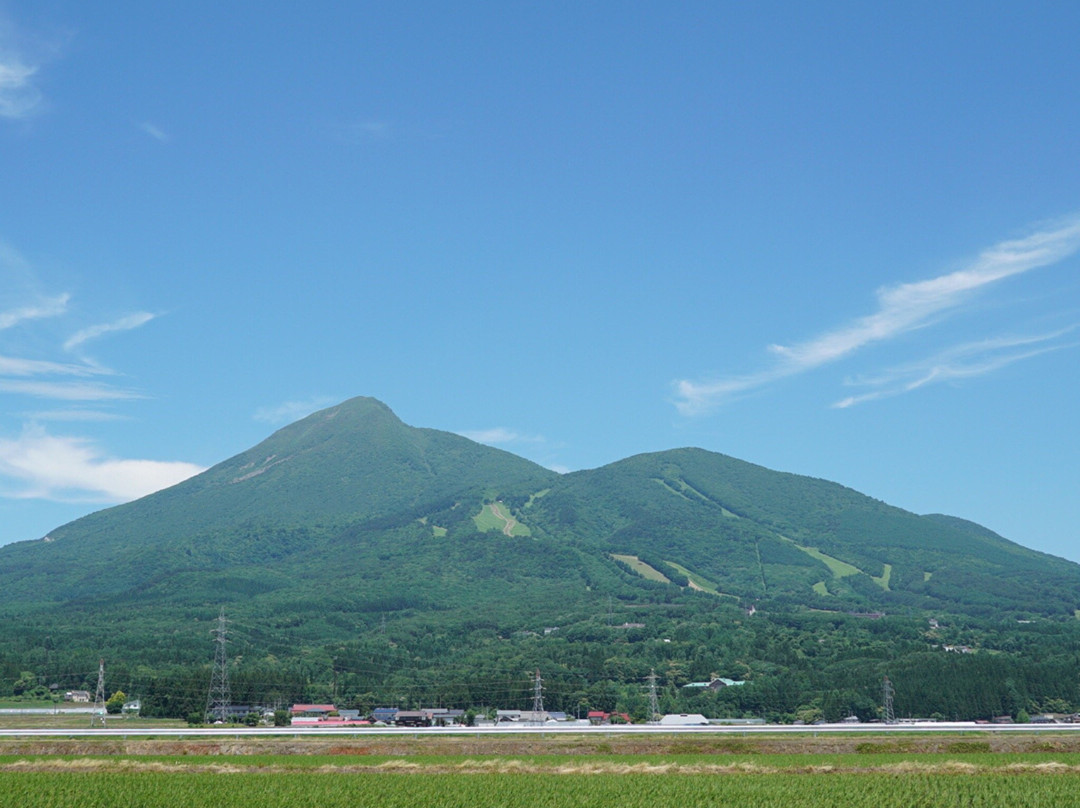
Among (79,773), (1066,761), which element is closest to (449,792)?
(79,773)

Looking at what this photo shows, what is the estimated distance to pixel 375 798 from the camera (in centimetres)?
3291

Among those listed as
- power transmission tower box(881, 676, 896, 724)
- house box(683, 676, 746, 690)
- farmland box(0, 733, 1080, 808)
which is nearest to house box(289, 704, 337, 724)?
farmland box(0, 733, 1080, 808)

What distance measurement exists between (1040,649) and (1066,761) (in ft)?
505

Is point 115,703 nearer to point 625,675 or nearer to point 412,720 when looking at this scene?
point 412,720

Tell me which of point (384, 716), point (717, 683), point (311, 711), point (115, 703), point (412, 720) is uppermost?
point (115, 703)

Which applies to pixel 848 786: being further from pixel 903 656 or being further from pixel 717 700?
pixel 903 656

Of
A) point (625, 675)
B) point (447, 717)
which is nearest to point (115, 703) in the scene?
point (447, 717)

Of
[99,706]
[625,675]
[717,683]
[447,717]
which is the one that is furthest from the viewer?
[625,675]

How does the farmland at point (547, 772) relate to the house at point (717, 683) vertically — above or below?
above

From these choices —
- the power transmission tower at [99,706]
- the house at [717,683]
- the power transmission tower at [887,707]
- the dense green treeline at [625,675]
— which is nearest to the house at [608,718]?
the dense green treeline at [625,675]

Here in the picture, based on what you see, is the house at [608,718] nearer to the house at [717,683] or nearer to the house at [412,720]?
the house at [412,720]

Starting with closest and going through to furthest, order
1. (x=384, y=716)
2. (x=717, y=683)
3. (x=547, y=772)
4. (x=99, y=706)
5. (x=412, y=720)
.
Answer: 1. (x=547, y=772)
2. (x=412, y=720)
3. (x=384, y=716)
4. (x=99, y=706)
5. (x=717, y=683)

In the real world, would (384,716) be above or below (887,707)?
above

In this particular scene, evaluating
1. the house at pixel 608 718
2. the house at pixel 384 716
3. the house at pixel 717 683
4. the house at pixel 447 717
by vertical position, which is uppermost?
the house at pixel 717 683
